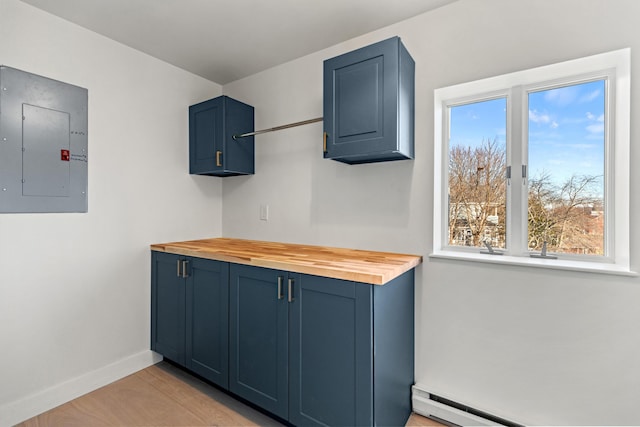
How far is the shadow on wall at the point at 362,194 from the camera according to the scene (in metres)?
2.01

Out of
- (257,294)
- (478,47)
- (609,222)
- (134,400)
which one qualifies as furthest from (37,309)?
(609,222)

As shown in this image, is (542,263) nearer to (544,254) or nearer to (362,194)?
(544,254)

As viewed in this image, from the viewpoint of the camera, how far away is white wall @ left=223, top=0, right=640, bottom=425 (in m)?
1.44

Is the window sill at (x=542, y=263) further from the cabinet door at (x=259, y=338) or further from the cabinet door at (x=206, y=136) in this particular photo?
the cabinet door at (x=206, y=136)

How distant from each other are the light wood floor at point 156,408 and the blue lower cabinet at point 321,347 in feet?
0.43

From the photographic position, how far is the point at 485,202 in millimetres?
1868

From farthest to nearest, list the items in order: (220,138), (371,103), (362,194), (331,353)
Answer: (220,138) → (362,194) → (371,103) → (331,353)

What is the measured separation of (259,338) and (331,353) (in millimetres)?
487

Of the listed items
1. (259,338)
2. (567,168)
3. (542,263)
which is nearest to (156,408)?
(259,338)

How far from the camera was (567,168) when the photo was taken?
1634 millimetres

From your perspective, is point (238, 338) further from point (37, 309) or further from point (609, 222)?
point (609, 222)

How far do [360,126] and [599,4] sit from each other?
1.22m

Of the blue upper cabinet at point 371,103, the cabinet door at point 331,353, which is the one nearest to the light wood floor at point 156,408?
the cabinet door at point 331,353

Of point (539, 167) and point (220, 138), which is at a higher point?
point (220, 138)
